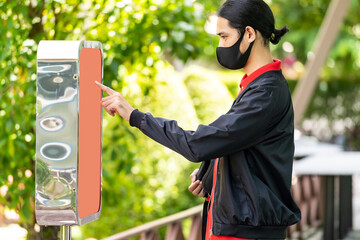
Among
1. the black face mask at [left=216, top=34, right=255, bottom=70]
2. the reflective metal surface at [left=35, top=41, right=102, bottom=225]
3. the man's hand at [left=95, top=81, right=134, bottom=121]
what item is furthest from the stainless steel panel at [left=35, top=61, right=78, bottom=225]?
the black face mask at [left=216, top=34, right=255, bottom=70]

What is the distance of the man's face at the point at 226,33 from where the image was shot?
6.95ft

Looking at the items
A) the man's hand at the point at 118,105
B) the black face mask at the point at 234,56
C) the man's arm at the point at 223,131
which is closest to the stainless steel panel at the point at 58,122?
the man's hand at the point at 118,105

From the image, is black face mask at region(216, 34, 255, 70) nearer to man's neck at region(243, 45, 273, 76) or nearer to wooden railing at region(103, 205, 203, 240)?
man's neck at region(243, 45, 273, 76)

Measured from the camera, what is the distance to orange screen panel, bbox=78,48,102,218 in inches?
79.4

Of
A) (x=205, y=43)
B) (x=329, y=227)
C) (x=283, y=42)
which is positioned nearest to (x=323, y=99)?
(x=283, y=42)

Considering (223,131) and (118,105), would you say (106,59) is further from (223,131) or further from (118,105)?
(223,131)

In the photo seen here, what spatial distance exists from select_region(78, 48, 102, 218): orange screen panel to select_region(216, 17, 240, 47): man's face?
0.44 m

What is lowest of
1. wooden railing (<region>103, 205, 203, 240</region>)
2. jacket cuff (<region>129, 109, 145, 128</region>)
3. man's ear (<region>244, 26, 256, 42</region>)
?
wooden railing (<region>103, 205, 203, 240</region>)

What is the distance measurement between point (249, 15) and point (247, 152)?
0.46 metres

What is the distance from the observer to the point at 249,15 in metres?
2.09

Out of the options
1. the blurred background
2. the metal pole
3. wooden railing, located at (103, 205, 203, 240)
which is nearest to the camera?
the metal pole

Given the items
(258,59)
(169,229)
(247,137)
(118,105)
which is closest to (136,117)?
(118,105)

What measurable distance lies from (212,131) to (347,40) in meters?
14.4

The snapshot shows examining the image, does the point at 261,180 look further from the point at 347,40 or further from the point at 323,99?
the point at 323,99
